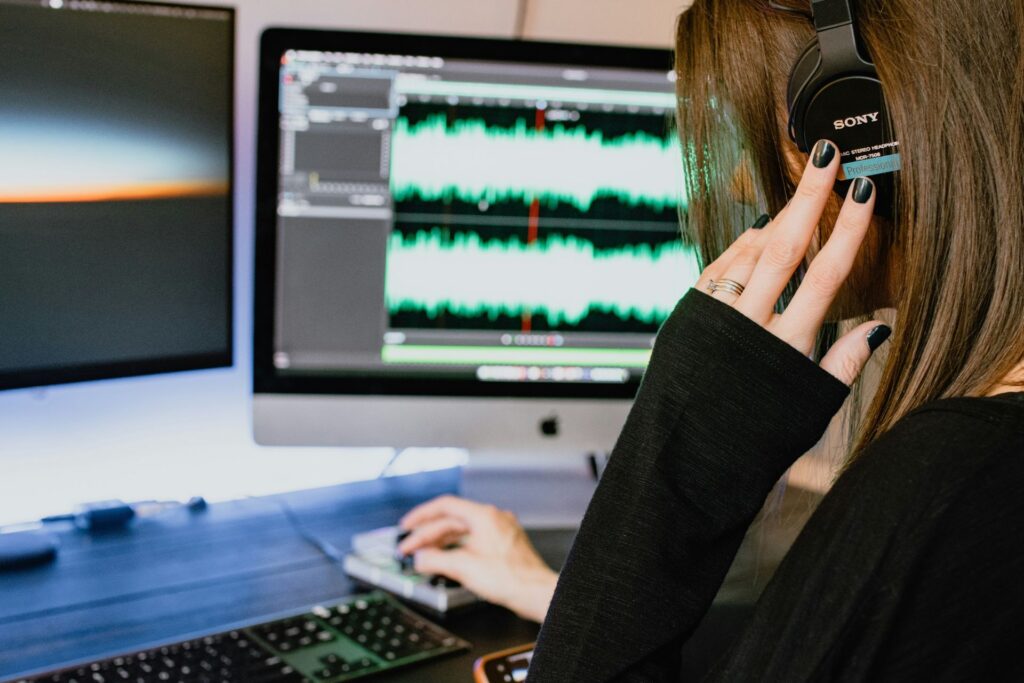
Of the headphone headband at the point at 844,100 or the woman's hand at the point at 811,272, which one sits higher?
the headphone headband at the point at 844,100

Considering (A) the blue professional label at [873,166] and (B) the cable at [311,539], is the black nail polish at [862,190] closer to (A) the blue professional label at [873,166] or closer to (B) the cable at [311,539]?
(A) the blue professional label at [873,166]

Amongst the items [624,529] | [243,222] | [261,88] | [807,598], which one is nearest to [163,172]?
[261,88]

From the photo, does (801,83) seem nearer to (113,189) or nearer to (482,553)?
(482,553)

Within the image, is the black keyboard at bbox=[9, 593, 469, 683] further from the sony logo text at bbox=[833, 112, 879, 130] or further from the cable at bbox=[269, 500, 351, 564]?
the sony logo text at bbox=[833, 112, 879, 130]

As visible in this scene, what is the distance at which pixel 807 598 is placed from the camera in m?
0.56

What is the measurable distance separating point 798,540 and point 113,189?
0.79 meters

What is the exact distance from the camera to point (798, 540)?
0.58m

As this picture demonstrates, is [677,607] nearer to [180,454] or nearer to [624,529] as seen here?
[624,529]

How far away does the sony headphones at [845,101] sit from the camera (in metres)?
0.65

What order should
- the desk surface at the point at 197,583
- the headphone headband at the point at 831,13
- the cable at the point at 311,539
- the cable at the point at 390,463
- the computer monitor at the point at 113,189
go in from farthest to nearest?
the cable at the point at 390,463, the cable at the point at 311,539, the computer monitor at the point at 113,189, the desk surface at the point at 197,583, the headphone headband at the point at 831,13

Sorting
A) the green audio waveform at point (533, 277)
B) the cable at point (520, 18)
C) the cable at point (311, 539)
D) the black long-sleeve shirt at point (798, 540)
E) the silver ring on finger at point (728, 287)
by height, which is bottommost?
the cable at point (311, 539)

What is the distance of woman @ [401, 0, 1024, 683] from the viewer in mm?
529

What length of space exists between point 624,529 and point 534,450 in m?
0.58

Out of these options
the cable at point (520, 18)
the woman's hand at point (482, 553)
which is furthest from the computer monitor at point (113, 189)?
the cable at point (520, 18)
